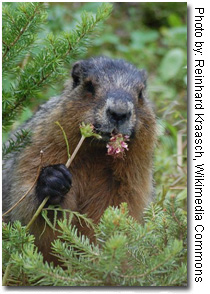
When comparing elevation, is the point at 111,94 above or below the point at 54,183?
above

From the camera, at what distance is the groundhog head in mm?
3635

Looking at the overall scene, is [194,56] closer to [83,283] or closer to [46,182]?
[46,182]

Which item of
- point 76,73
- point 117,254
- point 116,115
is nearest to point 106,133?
point 116,115

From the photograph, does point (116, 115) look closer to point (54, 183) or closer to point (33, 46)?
point (54, 183)

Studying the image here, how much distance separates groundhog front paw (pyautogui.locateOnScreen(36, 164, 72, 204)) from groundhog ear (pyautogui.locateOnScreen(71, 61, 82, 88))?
819 mm

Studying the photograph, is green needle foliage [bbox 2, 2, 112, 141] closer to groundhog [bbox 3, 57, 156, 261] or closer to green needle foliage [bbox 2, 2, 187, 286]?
green needle foliage [bbox 2, 2, 187, 286]

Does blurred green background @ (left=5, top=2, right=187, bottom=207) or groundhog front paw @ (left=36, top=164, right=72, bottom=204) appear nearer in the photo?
groundhog front paw @ (left=36, top=164, right=72, bottom=204)

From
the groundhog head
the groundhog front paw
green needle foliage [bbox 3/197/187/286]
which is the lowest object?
green needle foliage [bbox 3/197/187/286]

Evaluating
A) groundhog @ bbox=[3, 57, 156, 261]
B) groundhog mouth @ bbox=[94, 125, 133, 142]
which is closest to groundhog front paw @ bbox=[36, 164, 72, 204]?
groundhog @ bbox=[3, 57, 156, 261]

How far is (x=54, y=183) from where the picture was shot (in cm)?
369

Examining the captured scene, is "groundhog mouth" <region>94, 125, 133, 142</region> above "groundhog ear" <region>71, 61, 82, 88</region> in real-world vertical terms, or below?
below

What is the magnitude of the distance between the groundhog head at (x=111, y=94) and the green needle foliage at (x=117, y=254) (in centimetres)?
64

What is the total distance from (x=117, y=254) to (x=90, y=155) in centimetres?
133

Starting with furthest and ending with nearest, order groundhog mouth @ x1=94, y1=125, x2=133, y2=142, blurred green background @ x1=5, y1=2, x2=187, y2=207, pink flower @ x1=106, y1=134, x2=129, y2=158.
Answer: blurred green background @ x1=5, y1=2, x2=187, y2=207, groundhog mouth @ x1=94, y1=125, x2=133, y2=142, pink flower @ x1=106, y1=134, x2=129, y2=158
